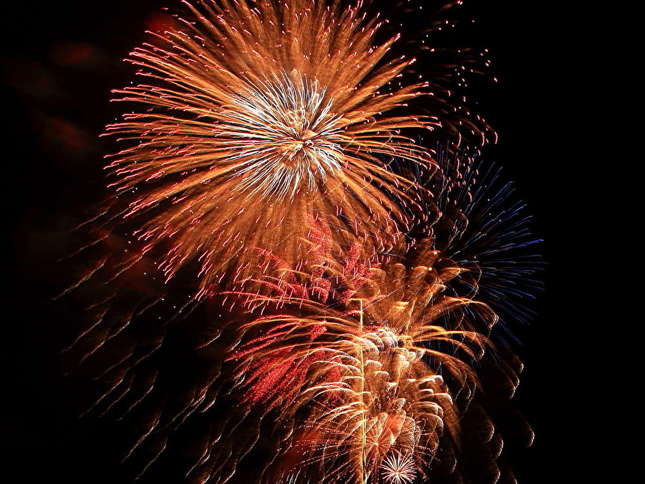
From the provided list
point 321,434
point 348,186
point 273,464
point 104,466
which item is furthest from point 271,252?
point 104,466

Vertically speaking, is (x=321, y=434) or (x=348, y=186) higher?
(x=348, y=186)

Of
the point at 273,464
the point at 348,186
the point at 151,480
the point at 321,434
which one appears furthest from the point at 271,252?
the point at 151,480

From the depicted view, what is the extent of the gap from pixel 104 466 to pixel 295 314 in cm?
578

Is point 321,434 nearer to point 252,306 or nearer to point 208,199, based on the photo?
point 252,306

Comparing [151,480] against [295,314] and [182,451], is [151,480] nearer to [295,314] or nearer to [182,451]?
[182,451]

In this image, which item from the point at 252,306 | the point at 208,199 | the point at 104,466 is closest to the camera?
the point at 208,199

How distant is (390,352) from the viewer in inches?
368

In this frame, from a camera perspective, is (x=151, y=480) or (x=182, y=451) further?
(x=151, y=480)

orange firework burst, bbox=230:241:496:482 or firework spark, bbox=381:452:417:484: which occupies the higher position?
orange firework burst, bbox=230:241:496:482

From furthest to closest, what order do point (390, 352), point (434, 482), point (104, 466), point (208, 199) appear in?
point (434, 482) → point (104, 466) → point (390, 352) → point (208, 199)

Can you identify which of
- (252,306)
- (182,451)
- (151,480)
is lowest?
(151,480)

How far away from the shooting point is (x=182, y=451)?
11.7 m

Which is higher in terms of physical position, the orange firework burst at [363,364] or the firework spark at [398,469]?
the orange firework burst at [363,364]

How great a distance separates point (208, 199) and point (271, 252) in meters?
1.14
